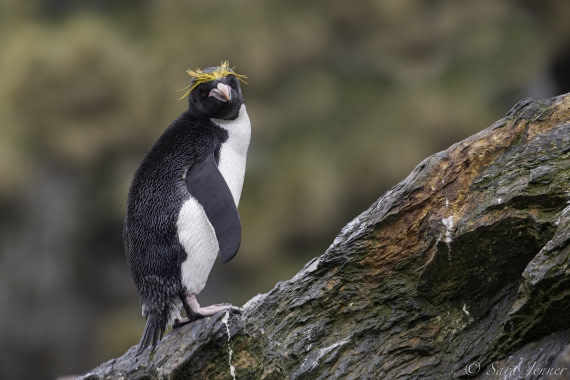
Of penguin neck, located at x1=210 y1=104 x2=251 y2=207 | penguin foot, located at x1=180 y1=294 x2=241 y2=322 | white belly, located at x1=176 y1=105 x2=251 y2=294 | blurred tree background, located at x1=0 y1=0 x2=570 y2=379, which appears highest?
blurred tree background, located at x1=0 y1=0 x2=570 y2=379

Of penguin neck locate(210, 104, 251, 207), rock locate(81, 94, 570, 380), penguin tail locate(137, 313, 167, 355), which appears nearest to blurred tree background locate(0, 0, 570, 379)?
penguin neck locate(210, 104, 251, 207)

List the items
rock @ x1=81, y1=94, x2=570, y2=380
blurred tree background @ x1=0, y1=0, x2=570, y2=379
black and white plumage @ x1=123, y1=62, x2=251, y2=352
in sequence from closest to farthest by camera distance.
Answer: rock @ x1=81, y1=94, x2=570, y2=380 → black and white plumage @ x1=123, y1=62, x2=251, y2=352 → blurred tree background @ x1=0, y1=0, x2=570, y2=379

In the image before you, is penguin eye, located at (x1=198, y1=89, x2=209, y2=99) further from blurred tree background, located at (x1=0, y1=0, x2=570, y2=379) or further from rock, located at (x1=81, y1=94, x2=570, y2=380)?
blurred tree background, located at (x1=0, y1=0, x2=570, y2=379)

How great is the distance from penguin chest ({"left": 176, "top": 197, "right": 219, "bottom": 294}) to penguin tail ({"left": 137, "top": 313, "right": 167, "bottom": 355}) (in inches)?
5.8

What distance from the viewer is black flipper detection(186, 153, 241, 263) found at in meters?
2.97

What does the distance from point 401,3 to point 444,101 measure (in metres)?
1.52

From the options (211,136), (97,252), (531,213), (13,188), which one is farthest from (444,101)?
(531,213)

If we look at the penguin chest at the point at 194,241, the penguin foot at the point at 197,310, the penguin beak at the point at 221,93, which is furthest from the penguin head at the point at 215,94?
the penguin foot at the point at 197,310

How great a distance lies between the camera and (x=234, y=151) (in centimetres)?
329

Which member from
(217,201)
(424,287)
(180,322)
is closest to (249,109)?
(217,201)

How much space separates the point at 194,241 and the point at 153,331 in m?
0.36

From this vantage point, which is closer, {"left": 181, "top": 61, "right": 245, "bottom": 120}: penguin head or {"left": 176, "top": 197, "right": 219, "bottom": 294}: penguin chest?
{"left": 176, "top": 197, "right": 219, "bottom": 294}: penguin chest

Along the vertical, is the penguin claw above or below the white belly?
below

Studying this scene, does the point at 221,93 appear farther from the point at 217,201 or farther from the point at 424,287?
the point at 424,287
